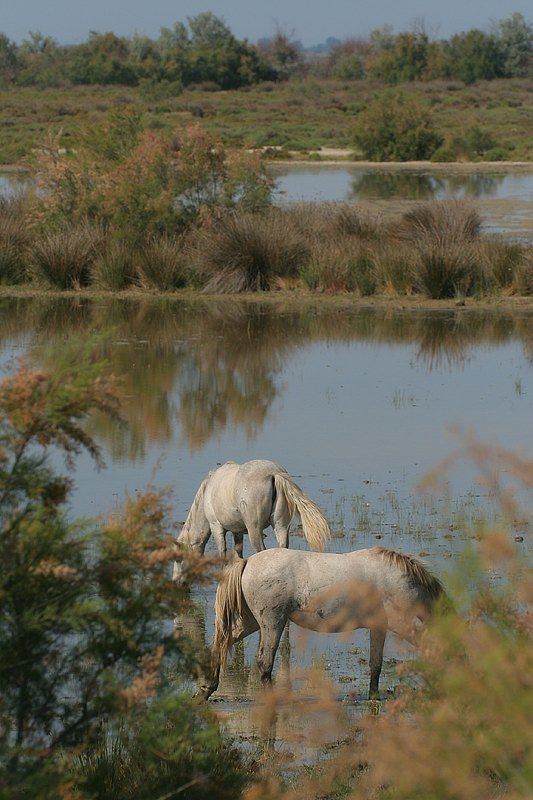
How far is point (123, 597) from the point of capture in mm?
5133

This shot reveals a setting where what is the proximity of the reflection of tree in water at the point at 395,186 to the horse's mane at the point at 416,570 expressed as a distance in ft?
112

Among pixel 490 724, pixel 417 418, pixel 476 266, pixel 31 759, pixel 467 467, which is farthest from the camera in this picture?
pixel 476 266

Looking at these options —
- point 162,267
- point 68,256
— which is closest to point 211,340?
point 162,267

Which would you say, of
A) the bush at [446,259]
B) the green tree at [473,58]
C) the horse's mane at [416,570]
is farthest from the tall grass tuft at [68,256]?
the green tree at [473,58]

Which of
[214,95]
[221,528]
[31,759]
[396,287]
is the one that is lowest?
[214,95]

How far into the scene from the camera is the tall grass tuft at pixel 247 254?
1011 inches

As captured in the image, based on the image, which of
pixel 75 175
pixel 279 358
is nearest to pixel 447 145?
pixel 75 175

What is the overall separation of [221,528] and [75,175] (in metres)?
19.3

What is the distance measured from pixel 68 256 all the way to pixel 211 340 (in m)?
5.57

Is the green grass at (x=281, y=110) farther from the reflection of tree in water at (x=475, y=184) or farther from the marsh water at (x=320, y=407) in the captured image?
the marsh water at (x=320, y=407)

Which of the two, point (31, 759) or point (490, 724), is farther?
point (31, 759)

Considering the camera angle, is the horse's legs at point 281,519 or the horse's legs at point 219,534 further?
the horse's legs at point 219,534

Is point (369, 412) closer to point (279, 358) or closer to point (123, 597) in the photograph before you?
point (279, 358)

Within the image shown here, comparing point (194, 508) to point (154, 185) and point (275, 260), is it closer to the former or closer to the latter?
point (275, 260)
